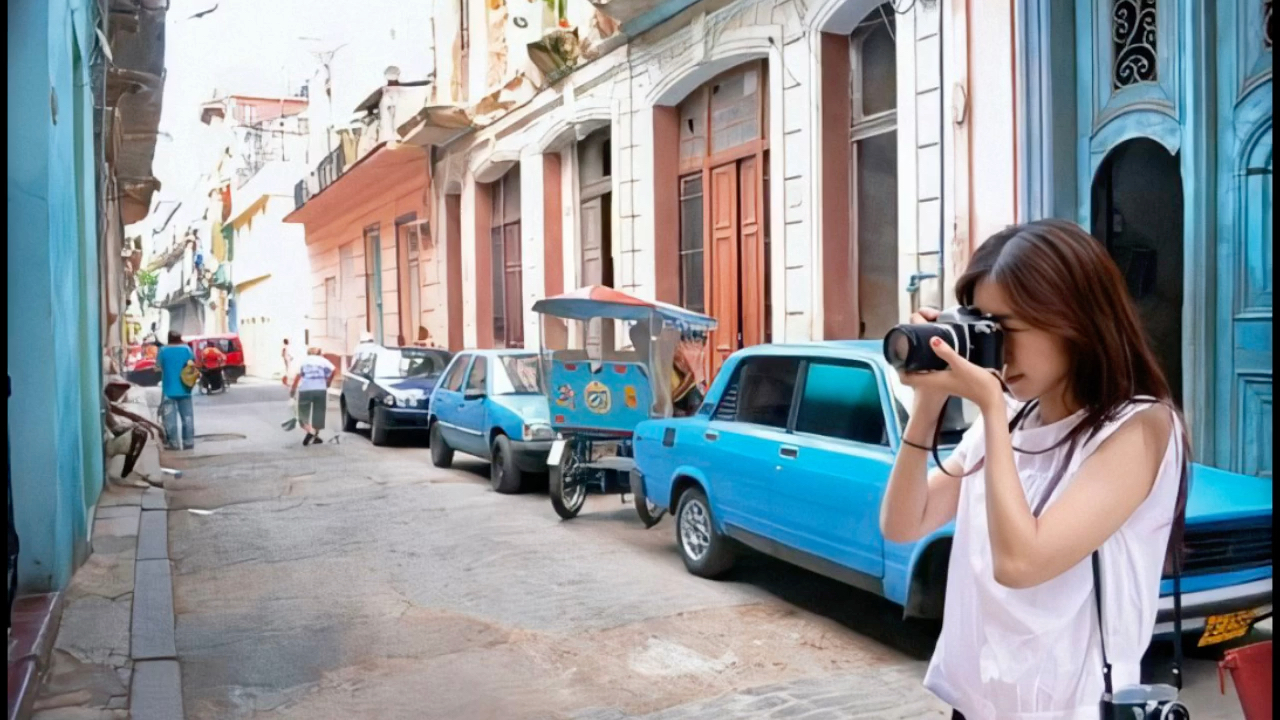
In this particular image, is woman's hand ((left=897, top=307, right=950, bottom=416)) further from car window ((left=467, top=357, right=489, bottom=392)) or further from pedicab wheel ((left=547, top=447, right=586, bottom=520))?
car window ((left=467, top=357, right=489, bottom=392))

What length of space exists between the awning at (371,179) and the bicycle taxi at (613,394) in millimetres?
13695

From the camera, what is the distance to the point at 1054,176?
9.21 m

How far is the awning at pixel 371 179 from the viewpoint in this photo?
24125 mm

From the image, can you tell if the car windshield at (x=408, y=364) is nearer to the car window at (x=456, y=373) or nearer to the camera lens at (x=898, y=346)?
the car window at (x=456, y=373)

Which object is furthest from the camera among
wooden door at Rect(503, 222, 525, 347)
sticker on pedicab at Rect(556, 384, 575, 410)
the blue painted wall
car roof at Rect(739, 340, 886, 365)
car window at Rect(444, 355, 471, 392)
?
wooden door at Rect(503, 222, 525, 347)

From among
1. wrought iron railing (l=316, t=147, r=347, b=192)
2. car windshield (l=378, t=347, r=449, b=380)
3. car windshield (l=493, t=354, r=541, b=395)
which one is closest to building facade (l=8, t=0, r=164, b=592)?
car windshield (l=493, t=354, r=541, b=395)

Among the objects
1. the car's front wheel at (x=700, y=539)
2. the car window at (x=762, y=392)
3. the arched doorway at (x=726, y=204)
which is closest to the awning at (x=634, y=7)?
the arched doorway at (x=726, y=204)

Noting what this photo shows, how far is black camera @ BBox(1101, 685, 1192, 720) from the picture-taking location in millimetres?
1769

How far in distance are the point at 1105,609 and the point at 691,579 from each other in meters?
6.00

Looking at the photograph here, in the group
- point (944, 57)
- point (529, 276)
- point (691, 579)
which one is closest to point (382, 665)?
point (691, 579)

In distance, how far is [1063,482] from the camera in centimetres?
188

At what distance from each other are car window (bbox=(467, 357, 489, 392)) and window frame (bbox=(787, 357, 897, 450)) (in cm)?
631

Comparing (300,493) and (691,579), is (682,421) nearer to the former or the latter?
(691,579)

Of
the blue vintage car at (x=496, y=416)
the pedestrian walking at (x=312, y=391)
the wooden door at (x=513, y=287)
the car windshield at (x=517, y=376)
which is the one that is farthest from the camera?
the wooden door at (x=513, y=287)
